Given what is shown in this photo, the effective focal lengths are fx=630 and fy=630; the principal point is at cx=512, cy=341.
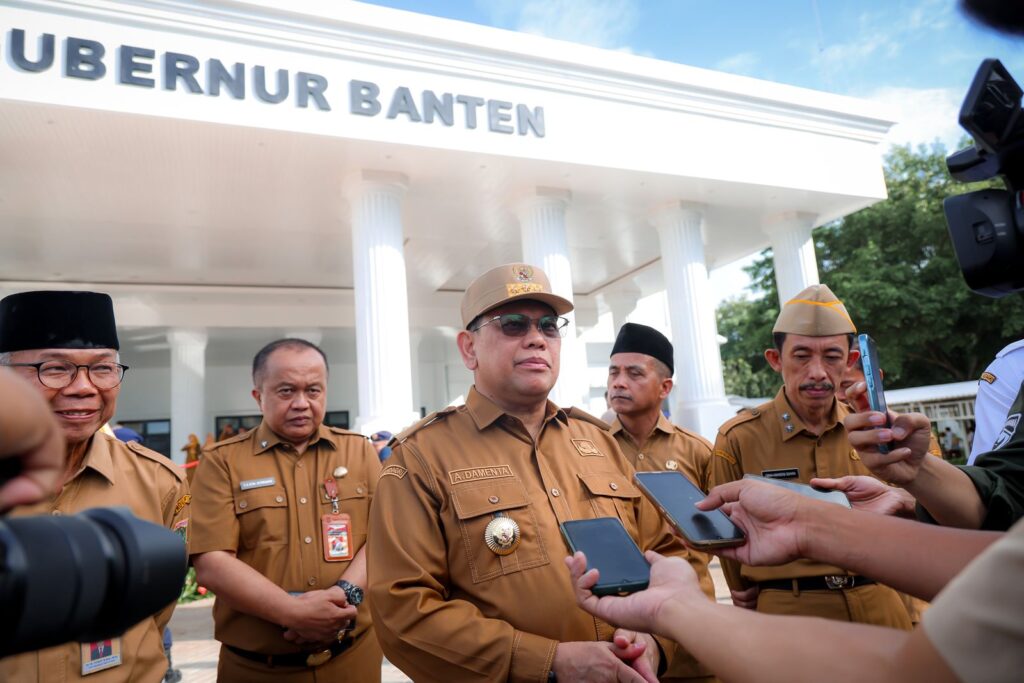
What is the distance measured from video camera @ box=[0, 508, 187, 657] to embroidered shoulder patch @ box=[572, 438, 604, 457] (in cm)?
166

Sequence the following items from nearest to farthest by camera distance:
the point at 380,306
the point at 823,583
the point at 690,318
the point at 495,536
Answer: the point at 495,536
the point at 823,583
the point at 380,306
the point at 690,318

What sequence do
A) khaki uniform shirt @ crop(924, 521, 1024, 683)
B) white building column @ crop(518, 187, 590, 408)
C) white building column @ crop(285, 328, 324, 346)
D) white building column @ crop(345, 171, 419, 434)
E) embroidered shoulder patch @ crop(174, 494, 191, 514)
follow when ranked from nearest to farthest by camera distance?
khaki uniform shirt @ crop(924, 521, 1024, 683), embroidered shoulder patch @ crop(174, 494, 191, 514), white building column @ crop(345, 171, 419, 434), white building column @ crop(518, 187, 590, 408), white building column @ crop(285, 328, 324, 346)

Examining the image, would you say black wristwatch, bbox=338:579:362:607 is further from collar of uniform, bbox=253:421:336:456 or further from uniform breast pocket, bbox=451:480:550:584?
uniform breast pocket, bbox=451:480:550:584

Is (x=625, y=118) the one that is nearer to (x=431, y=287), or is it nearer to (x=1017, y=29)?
(x=431, y=287)

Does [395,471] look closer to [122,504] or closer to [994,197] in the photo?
[122,504]

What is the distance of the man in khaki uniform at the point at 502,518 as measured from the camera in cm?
181

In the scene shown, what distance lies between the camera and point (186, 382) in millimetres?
17688

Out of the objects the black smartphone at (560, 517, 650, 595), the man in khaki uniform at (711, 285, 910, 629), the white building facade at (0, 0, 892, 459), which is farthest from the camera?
the white building facade at (0, 0, 892, 459)

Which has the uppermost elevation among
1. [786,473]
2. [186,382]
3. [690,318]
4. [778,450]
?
[186,382]

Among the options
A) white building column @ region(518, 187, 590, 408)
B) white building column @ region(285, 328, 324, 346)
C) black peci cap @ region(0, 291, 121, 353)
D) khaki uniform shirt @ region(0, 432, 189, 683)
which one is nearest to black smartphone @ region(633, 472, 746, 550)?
khaki uniform shirt @ region(0, 432, 189, 683)

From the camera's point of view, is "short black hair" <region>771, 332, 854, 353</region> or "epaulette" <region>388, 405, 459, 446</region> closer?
"epaulette" <region>388, 405, 459, 446</region>

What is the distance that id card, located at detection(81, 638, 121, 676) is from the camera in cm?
202

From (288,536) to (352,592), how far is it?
1.36 ft

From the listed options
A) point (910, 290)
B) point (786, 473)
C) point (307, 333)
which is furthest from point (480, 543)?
point (910, 290)
